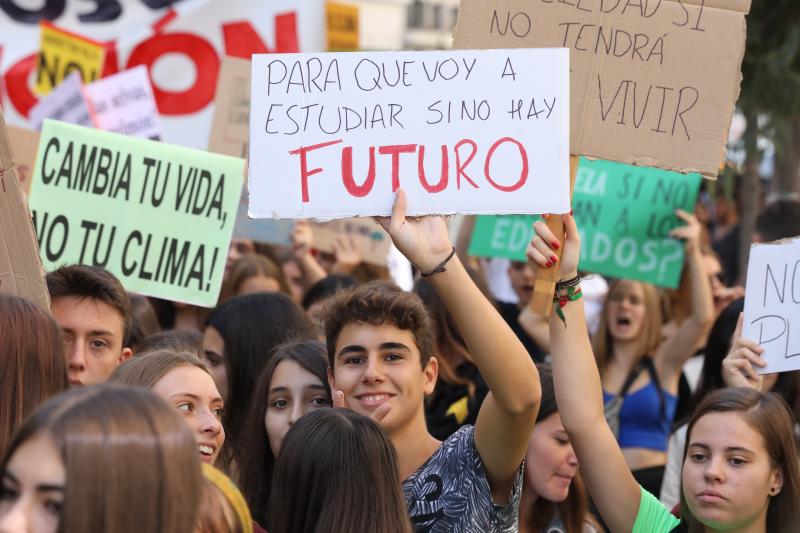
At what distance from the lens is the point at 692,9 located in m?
3.75

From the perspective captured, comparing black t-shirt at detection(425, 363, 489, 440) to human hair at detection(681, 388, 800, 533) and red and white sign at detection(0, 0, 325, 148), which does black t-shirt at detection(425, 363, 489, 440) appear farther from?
red and white sign at detection(0, 0, 325, 148)

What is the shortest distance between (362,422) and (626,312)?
344cm

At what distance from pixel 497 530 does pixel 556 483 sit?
1.00 m

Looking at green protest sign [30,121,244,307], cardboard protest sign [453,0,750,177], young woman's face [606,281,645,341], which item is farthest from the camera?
young woman's face [606,281,645,341]

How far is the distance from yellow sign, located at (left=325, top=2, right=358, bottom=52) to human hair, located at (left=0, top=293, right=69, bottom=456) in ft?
21.1

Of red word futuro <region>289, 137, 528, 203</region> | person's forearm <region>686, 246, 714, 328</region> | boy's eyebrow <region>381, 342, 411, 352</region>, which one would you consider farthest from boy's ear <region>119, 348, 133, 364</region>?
person's forearm <region>686, 246, 714, 328</region>

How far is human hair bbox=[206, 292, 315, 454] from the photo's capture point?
15.3 feet

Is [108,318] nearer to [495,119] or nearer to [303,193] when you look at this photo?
[303,193]

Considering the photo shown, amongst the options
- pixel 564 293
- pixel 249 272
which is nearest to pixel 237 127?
pixel 249 272

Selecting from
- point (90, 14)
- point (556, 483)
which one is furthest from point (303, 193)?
point (90, 14)

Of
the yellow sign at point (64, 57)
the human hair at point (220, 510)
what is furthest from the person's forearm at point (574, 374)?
the yellow sign at point (64, 57)

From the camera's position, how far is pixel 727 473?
3461 mm

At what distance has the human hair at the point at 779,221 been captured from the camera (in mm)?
7242

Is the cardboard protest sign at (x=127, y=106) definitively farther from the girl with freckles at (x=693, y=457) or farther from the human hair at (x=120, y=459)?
the human hair at (x=120, y=459)
